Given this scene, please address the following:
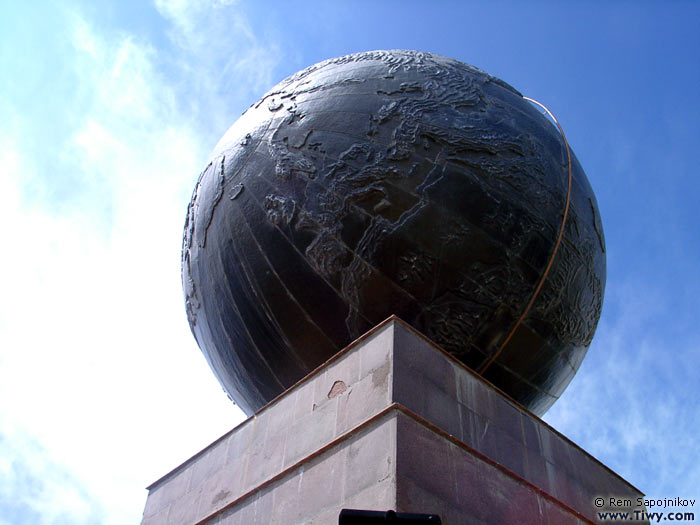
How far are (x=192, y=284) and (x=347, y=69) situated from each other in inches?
123

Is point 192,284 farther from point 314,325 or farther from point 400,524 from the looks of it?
point 400,524

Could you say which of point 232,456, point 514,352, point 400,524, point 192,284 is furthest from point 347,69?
point 400,524

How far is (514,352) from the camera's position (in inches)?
260

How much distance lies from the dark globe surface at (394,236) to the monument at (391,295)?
0.8 inches

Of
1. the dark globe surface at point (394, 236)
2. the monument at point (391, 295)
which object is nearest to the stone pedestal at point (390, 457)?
the monument at point (391, 295)

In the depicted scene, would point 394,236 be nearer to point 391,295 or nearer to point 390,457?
point 391,295

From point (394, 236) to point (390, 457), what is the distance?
234 centimetres

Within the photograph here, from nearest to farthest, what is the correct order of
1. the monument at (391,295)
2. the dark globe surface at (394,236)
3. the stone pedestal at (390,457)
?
1. the stone pedestal at (390,457)
2. the monument at (391,295)
3. the dark globe surface at (394,236)

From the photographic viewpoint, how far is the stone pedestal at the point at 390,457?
15.2ft

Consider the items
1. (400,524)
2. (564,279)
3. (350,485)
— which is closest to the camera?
(400,524)

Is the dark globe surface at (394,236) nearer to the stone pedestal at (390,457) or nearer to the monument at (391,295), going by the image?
the monument at (391,295)

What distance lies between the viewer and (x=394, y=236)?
6184 millimetres

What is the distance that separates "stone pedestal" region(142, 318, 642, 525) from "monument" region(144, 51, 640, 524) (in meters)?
0.02

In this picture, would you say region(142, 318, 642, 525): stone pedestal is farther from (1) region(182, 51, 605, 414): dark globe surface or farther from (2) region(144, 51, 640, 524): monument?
(1) region(182, 51, 605, 414): dark globe surface
